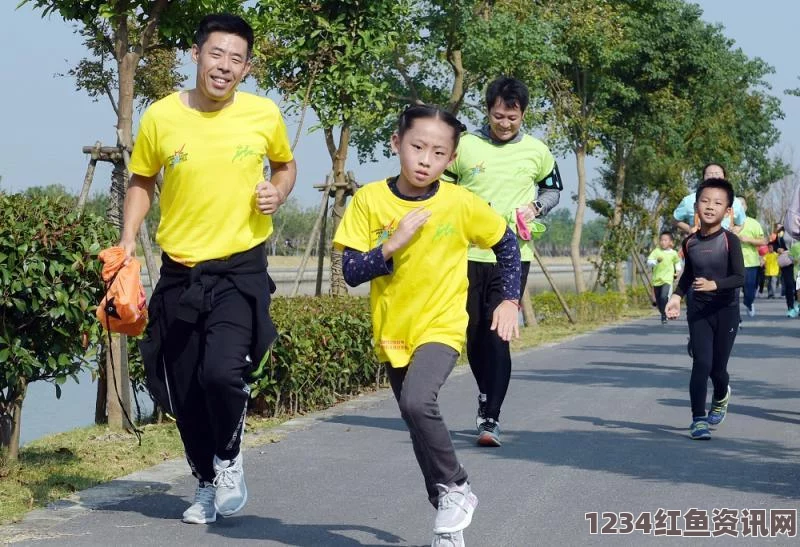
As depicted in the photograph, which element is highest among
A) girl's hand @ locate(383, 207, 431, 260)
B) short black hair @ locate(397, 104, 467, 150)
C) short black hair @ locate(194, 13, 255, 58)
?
short black hair @ locate(194, 13, 255, 58)

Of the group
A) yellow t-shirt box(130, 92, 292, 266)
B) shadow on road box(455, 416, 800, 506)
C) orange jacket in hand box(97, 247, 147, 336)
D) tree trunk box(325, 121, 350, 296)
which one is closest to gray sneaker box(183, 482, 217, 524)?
orange jacket in hand box(97, 247, 147, 336)

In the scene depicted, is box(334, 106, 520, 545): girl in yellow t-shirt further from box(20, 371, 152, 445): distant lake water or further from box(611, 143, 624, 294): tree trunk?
box(611, 143, 624, 294): tree trunk

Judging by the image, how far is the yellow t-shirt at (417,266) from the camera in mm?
5246

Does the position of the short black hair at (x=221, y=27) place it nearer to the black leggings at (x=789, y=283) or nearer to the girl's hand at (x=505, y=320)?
the girl's hand at (x=505, y=320)

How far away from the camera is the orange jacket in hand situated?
18.3 ft

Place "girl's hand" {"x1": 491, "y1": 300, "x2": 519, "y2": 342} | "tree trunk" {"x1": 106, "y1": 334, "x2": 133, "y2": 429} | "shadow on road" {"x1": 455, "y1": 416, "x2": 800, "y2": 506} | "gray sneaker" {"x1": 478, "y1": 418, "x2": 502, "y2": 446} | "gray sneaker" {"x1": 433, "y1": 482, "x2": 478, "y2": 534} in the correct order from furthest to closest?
"tree trunk" {"x1": 106, "y1": 334, "x2": 133, "y2": 429} < "gray sneaker" {"x1": 478, "y1": 418, "x2": 502, "y2": 446} < "shadow on road" {"x1": 455, "y1": 416, "x2": 800, "y2": 506} < "girl's hand" {"x1": 491, "y1": 300, "x2": 519, "y2": 342} < "gray sneaker" {"x1": 433, "y1": 482, "x2": 478, "y2": 534}

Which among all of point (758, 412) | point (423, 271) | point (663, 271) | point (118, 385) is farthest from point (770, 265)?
point (423, 271)

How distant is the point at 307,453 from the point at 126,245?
2558 mm

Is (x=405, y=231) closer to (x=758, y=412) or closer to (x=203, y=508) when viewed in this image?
(x=203, y=508)

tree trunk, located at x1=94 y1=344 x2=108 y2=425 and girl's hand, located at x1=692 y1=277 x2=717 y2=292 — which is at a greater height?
girl's hand, located at x1=692 y1=277 x2=717 y2=292

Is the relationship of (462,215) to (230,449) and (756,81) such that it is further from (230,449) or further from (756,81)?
(756,81)

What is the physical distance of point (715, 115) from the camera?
39.7 m

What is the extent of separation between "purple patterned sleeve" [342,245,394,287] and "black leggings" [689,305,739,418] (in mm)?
4296

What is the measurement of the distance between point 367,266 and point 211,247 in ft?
2.69
